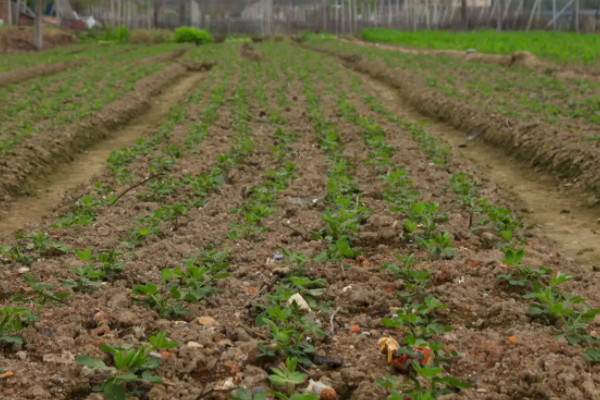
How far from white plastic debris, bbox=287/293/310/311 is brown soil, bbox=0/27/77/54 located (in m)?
30.8

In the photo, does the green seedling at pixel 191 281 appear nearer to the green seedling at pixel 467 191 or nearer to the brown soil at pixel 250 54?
the green seedling at pixel 467 191

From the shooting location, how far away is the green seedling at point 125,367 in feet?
9.97

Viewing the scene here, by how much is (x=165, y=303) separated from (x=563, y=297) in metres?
2.20

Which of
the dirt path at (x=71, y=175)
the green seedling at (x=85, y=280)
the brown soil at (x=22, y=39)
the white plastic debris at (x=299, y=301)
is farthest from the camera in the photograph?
the brown soil at (x=22, y=39)

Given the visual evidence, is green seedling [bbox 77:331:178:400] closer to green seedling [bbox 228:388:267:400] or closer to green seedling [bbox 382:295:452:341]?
green seedling [bbox 228:388:267:400]

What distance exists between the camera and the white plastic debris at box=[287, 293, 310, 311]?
400 cm

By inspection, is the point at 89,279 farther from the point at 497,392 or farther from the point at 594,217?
the point at 594,217

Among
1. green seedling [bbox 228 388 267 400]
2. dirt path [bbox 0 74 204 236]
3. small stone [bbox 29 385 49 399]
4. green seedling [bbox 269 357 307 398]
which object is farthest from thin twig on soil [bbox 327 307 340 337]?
dirt path [bbox 0 74 204 236]

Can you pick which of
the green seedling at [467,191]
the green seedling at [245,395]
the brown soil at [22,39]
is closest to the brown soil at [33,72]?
the brown soil at [22,39]

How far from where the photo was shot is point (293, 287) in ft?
14.4

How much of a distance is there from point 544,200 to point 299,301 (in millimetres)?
4439

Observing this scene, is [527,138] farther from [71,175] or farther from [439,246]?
[71,175]

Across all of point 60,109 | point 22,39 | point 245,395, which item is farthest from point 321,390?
point 22,39

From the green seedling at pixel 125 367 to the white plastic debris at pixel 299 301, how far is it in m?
0.89
